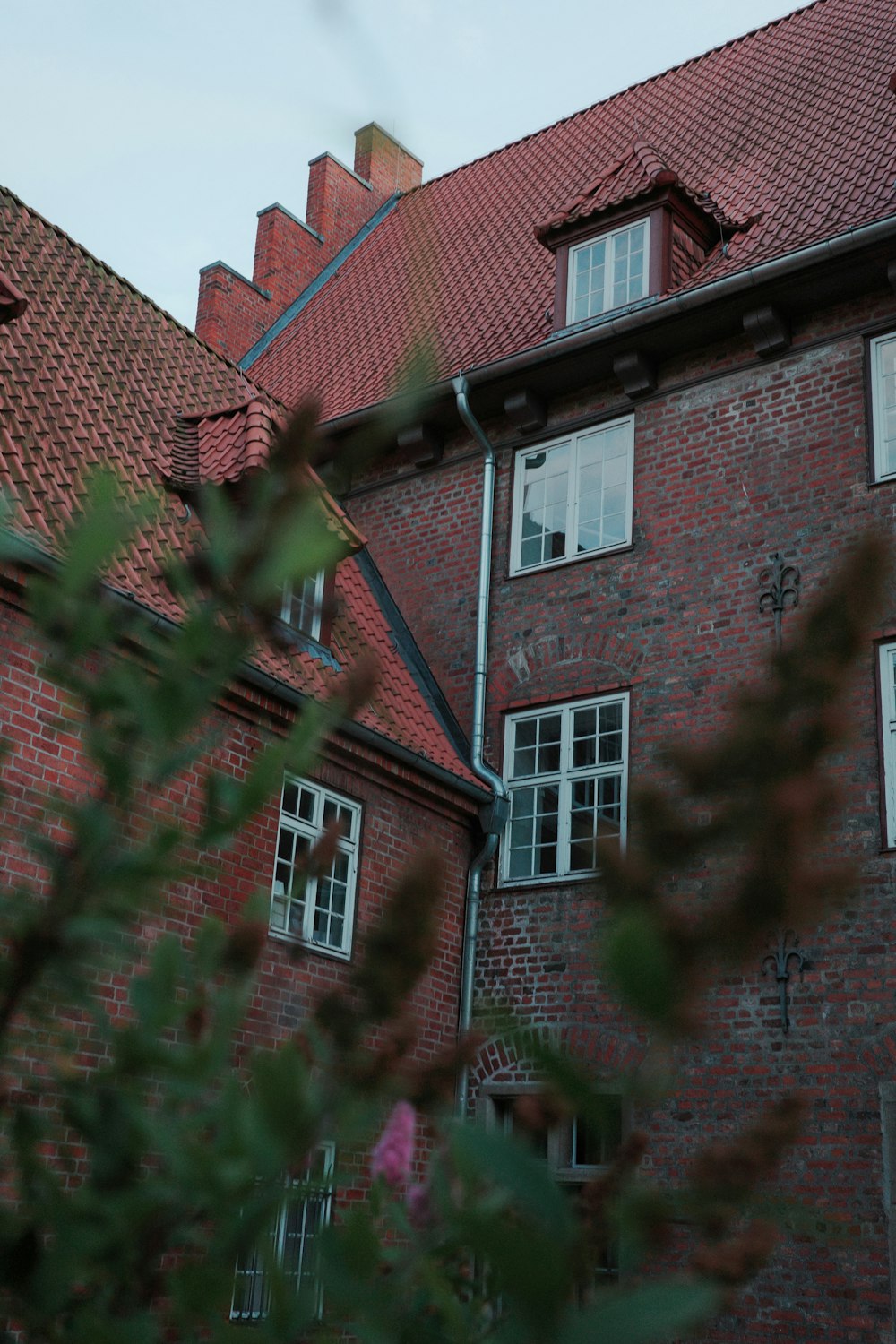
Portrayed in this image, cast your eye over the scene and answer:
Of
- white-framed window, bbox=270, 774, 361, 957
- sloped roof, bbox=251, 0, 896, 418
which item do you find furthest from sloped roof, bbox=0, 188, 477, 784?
sloped roof, bbox=251, 0, 896, 418

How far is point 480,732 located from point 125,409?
3.75 m

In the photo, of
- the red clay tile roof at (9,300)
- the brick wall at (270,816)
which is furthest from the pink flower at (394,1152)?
the red clay tile roof at (9,300)

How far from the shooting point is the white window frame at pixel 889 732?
29.7 feet

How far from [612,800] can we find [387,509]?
3.85 metres

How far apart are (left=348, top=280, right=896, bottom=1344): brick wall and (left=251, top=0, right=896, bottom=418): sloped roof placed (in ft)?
3.19

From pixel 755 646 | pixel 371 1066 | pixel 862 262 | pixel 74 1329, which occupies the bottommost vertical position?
pixel 74 1329

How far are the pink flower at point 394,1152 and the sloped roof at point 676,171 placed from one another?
9215 mm

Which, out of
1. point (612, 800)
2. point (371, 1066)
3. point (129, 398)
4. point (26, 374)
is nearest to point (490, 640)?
point (612, 800)

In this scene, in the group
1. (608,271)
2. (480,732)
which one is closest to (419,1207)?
(480,732)

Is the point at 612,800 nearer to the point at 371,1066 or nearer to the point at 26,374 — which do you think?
the point at 26,374

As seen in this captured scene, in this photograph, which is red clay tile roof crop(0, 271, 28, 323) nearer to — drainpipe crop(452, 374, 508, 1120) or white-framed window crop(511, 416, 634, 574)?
drainpipe crop(452, 374, 508, 1120)

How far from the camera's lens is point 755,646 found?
1020 centimetres

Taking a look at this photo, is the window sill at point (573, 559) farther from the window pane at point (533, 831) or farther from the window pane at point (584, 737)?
the window pane at point (533, 831)

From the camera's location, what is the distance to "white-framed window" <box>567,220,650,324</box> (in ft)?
38.2
